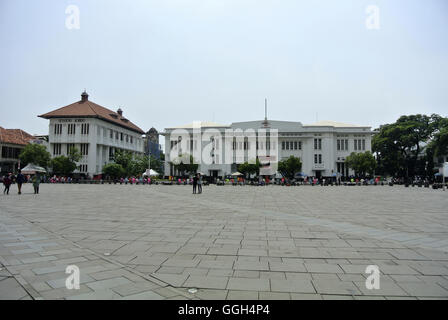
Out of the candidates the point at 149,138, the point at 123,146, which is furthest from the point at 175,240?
the point at 149,138

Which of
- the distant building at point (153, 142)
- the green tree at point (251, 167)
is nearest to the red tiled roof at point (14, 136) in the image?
the distant building at point (153, 142)

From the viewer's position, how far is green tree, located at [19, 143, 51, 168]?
5356cm

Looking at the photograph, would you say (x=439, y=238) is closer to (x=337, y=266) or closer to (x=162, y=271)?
(x=337, y=266)

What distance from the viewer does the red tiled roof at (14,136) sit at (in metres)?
59.7

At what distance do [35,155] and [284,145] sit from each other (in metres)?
50.1

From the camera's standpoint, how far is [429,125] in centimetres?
5853

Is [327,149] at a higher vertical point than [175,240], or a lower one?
higher

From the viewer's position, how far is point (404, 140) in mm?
58250

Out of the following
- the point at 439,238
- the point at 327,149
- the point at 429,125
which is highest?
the point at 429,125

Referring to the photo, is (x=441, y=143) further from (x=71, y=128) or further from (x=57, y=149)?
(x=57, y=149)

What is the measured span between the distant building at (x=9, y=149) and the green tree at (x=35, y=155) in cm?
416

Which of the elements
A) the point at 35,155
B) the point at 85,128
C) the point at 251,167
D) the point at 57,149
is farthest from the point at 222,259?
the point at 57,149

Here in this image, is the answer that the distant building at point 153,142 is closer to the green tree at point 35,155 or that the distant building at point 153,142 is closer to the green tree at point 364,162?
the green tree at point 35,155
